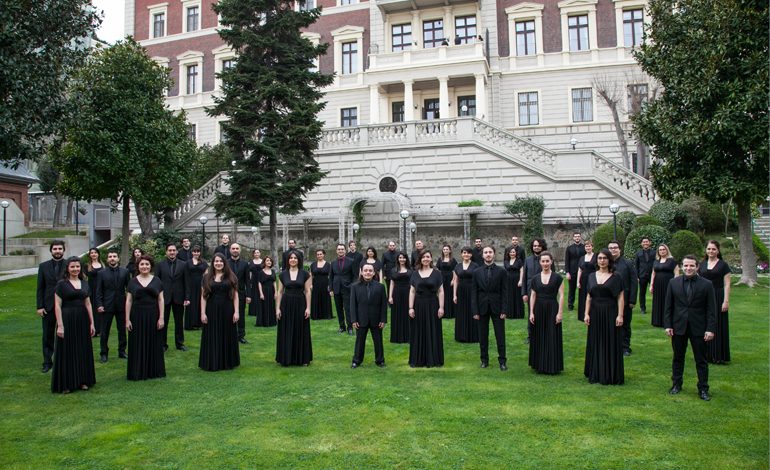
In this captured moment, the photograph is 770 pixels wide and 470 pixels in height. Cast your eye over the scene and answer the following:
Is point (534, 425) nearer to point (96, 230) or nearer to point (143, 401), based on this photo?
point (143, 401)

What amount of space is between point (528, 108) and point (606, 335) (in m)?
31.1

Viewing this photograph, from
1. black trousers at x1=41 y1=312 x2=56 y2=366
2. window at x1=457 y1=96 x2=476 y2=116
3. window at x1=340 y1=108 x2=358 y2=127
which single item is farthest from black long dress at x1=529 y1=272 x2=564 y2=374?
window at x1=340 y1=108 x2=358 y2=127

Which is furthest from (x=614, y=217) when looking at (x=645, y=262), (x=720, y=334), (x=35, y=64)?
(x=35, y=64)

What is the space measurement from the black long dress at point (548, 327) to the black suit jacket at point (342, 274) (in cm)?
530

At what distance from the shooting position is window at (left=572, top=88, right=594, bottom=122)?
35969 millimetres

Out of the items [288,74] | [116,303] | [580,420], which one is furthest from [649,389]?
[288,74]

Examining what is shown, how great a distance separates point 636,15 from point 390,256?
99.4 ft

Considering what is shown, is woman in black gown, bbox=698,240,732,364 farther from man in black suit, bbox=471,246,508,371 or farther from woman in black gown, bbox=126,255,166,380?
woman in black gown, bbox=126,255,166,380

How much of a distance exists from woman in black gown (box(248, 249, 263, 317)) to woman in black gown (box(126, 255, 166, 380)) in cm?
469

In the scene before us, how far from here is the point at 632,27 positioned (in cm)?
3597

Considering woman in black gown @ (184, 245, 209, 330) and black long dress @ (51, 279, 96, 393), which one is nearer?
black long dress @ (51, 279, 96, 393)

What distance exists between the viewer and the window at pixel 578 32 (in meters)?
36.6

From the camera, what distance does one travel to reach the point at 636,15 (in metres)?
36.1

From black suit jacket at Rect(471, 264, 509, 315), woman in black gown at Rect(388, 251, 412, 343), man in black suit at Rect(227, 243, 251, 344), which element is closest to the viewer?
black suit jacket at Rect(471, 264, 509, 315)
